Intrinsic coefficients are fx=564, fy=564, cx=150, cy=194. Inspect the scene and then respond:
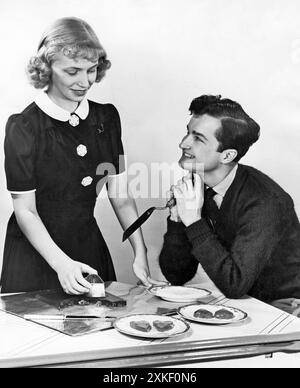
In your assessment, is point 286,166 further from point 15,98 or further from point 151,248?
point 15,98

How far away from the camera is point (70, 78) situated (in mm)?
2469

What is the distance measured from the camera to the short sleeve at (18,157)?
241 centimetres

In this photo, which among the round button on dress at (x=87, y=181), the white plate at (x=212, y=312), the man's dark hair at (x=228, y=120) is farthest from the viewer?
the man's dark hair at (x=228, y=120)

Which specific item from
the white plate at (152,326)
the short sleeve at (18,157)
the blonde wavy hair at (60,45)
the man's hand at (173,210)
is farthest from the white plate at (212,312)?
the blonde wavy hair at (60,45)

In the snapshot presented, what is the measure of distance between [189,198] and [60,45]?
89 centimetres

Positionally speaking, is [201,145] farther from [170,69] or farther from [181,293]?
[181,293]

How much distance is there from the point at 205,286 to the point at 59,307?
0.73 meters

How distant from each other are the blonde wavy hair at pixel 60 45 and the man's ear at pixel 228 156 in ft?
2.47

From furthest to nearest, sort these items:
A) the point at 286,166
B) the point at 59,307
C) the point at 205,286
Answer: the point at 286,166 < the point at 205,286 < the point at 59,307

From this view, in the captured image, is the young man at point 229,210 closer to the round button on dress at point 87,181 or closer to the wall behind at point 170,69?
the wall behind at point 170,69

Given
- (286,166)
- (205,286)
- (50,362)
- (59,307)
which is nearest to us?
(50,362)
